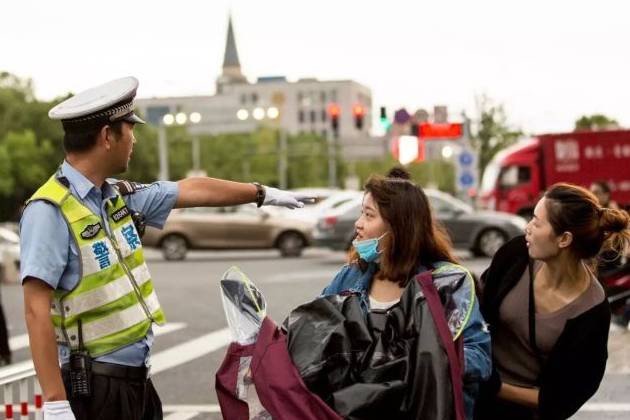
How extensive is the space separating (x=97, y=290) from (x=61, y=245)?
17cm

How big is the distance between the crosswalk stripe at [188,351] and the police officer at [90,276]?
249 inches

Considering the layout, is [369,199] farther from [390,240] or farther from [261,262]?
[261,262]

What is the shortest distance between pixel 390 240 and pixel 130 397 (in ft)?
3.05

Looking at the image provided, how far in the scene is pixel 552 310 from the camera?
3834 millimetres

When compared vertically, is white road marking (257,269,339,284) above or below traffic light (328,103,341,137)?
below

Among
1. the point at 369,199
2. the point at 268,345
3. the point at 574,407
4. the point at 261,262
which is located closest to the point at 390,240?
the point at 369,199

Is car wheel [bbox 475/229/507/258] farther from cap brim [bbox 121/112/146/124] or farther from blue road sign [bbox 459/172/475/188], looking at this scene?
cap brim [bbox 121/112/146/124]

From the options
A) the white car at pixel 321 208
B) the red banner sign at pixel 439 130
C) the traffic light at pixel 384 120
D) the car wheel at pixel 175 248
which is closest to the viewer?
the red banner sign at pixel 439 130

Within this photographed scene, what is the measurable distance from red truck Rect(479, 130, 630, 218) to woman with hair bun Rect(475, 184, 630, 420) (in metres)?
30.6

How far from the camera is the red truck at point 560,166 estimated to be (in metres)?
34.5

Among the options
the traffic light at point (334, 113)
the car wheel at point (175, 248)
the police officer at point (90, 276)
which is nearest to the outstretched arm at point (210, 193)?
the police officer at point (90, 276)

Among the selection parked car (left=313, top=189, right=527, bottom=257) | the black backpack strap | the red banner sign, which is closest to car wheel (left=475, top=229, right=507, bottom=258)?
parked car (left=313, top=189, right=527, bottom=257)

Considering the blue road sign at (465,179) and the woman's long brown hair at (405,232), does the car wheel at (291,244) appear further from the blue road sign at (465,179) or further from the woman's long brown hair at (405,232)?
the woman's long brown hair at (405,232)

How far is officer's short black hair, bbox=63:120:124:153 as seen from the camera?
3.42 meters
